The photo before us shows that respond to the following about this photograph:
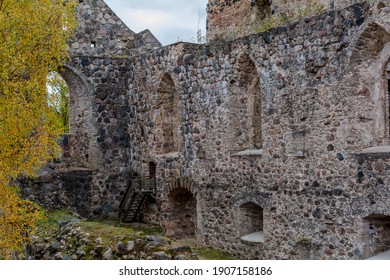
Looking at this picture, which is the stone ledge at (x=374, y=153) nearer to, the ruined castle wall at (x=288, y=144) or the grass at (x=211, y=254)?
the ruined castle wall at (x=288, y=144)

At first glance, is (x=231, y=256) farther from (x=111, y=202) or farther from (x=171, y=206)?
(x=111, y=202)

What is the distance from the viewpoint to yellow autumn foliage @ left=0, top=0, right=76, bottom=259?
962 cm

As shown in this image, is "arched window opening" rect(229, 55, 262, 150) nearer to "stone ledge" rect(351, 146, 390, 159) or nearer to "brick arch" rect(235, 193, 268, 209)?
"brick arch" rect(235, 193, 268, 209)

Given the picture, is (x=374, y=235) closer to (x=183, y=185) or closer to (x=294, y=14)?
(x=183, y=185)

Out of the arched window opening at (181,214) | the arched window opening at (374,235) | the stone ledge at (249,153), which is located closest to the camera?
the arched window opening at (374,235)

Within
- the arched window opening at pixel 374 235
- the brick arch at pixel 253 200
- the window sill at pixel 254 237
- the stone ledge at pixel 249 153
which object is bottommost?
the window sill at pixel 254 237

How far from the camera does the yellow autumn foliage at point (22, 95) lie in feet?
31.6

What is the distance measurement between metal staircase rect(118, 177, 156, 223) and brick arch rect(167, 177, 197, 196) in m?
1.01

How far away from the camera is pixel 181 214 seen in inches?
650

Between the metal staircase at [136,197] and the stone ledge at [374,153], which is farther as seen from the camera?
the metal staircase at [136,197]

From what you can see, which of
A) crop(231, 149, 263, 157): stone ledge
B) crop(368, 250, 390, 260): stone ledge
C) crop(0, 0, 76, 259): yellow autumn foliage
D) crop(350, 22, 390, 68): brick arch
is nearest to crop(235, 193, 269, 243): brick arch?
crop(231, 149, 263, 157): stone ledge

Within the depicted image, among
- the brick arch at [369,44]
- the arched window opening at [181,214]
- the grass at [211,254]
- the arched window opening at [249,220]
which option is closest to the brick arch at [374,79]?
the brick arch at [369,44]

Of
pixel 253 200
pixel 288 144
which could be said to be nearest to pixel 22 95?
pixel 288 144

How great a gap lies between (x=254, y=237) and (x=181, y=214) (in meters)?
3.14
